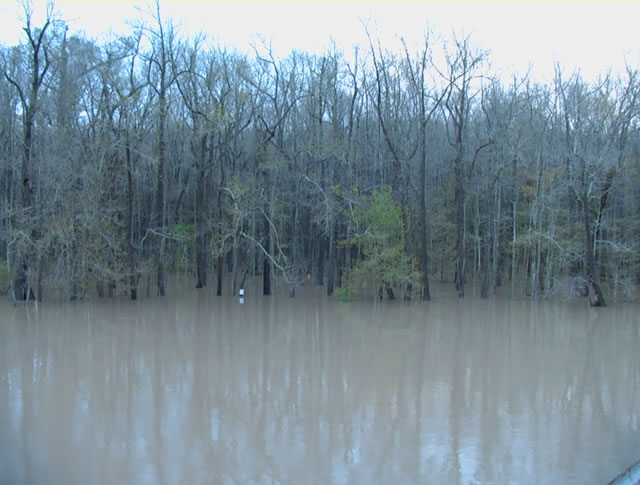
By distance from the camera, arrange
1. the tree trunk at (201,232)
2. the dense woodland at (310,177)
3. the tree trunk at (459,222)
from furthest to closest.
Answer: the tree trunk at (201,232) < the tree trunk at (459,222) < the dense woodland at (310,177)

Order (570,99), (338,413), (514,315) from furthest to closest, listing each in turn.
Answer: (570,99)
(514,315)
(338,413)

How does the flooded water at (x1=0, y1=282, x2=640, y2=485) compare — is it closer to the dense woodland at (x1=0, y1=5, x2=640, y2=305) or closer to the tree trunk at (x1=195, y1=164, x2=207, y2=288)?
the dense woodland at (x1=0, y1=5, x2=640, y2=305)

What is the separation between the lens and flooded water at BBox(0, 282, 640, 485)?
6934mm

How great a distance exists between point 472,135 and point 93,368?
28.1 metres

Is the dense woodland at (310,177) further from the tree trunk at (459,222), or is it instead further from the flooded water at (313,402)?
the flooded water at (313,402)

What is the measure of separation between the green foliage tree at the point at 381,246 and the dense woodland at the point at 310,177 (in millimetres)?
91

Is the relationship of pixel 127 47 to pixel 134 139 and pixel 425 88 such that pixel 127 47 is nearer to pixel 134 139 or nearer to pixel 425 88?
pixel 134 139

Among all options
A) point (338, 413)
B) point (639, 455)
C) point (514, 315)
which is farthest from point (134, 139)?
point (639, 455)

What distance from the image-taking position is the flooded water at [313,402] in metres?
6.93

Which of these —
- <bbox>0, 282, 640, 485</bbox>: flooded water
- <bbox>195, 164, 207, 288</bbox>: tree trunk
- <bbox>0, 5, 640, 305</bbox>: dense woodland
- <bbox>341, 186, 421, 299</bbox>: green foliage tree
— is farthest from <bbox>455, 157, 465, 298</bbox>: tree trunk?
<bbox>195, 164, 207, 288</bbox>: tree trunk

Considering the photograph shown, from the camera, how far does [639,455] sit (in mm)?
7312

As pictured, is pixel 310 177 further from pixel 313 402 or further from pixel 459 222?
pixel 313 402

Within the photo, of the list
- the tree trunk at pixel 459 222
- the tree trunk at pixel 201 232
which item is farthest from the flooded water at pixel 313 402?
the tree trunk at pixel 201 232

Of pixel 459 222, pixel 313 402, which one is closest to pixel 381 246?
pixel 459 222
